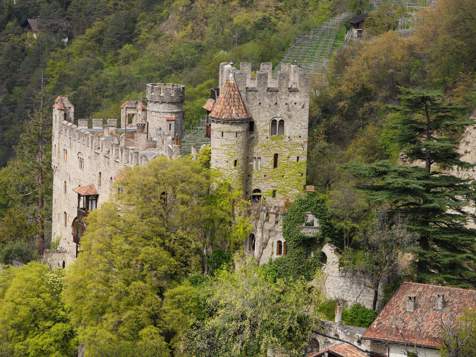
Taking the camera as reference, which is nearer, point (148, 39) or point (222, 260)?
point (222, 260)

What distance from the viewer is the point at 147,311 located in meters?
56.1

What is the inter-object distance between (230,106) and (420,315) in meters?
15.2

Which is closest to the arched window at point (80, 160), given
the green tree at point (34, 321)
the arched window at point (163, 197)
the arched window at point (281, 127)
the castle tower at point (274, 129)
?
the green tree at point (34, 321)

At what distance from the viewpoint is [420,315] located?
5238 cm

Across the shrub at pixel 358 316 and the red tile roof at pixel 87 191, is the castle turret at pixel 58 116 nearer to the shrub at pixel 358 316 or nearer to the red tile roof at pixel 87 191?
the red tile roof at pixel 87 191

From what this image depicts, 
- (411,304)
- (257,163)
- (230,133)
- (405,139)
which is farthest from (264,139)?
(411,304)

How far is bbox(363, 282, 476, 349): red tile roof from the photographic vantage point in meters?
51.3

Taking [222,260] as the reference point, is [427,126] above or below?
above

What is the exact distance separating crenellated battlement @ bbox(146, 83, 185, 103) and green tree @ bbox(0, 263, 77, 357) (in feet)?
46.3

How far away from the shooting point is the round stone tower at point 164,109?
7131 centimetres

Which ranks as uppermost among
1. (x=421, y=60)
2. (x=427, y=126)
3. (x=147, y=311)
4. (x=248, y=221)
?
(x=421, y=60)

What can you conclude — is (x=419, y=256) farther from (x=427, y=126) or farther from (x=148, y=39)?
(x=148, y=39)

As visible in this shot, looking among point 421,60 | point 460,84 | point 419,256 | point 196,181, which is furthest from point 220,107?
point 421,60

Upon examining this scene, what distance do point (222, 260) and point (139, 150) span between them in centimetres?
1097
